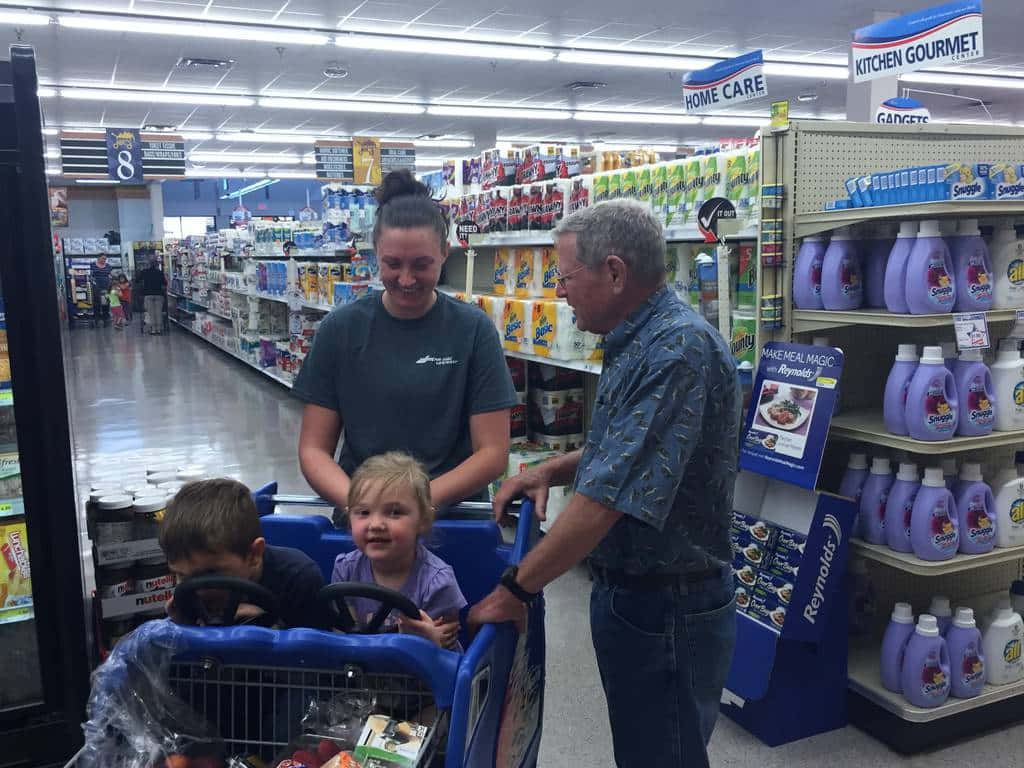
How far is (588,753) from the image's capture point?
2969 mm

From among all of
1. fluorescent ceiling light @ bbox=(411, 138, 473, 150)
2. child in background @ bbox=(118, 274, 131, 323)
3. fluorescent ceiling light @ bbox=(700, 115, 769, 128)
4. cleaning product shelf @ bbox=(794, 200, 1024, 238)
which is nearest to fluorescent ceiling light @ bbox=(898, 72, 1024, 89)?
fluorescent ceiling light @ bbox=(700, 115, 769, 128)

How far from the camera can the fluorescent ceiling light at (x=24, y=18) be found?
9180 mm

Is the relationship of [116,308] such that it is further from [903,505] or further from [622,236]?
[622,236]

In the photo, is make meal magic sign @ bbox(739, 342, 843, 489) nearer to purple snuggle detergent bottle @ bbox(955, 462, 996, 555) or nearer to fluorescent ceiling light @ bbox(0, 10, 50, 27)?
purple snuggle detergent bottle @ bbox(955, 462, 996, 555)

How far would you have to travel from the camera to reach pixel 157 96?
14.2 metres

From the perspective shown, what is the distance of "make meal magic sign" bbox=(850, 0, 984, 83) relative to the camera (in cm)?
482

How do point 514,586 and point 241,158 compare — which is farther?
point 241,158

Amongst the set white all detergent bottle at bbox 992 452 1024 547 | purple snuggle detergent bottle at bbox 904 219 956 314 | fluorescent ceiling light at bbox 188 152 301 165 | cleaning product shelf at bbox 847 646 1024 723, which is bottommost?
cleaning product shelf at bbox 847 646 1024 723

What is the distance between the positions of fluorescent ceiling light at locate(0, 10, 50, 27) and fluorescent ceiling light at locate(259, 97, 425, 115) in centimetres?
549

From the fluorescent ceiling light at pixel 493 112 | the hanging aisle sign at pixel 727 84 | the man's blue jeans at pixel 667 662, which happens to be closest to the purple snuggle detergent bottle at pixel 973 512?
the man's blue jeans at pixel 667 662

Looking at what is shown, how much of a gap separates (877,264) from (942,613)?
120 cm

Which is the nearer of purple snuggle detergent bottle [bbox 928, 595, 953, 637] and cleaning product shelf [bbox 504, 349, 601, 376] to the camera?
purple snuggle detergent bottle [bbox 928, 595, 953, 637]

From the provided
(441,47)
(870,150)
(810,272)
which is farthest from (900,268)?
(441,47)

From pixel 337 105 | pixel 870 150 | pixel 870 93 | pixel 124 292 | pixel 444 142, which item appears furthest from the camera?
pixel 444 142
